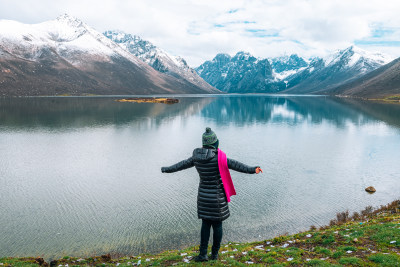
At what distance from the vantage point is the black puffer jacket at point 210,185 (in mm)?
11484

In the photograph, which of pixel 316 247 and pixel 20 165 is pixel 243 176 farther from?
pixel 20 165

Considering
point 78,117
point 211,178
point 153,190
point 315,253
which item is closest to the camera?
point 211,178

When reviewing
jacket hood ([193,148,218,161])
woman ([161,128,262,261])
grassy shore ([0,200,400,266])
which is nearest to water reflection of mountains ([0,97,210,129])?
grassy shore ([0,200,400,266])

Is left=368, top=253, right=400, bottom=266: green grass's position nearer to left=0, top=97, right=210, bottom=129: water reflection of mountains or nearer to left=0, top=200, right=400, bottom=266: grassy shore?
left=0, top=200, right=400, bottom=266: grassy shore

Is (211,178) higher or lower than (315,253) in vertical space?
higher

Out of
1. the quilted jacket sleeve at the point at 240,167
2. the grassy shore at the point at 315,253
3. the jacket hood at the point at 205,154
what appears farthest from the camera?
the grassy shore at the point at 315,253

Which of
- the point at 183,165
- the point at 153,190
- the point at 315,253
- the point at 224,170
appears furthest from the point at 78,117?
the point at 315,253

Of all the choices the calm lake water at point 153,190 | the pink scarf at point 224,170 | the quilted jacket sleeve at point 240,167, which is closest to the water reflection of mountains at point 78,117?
the calm lake water at point 153,190

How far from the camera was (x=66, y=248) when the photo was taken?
68.4 ft

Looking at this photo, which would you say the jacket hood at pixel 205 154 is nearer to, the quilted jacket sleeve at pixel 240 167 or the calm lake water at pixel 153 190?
the quilted jacket sleeve at pixel 240 167

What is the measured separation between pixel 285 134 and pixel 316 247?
6182 centimetres

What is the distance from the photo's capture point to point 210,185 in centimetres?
1170

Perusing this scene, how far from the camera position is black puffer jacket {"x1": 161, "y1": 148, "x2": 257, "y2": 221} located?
37.7ft

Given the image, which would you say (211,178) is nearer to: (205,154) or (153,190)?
(205,154)
